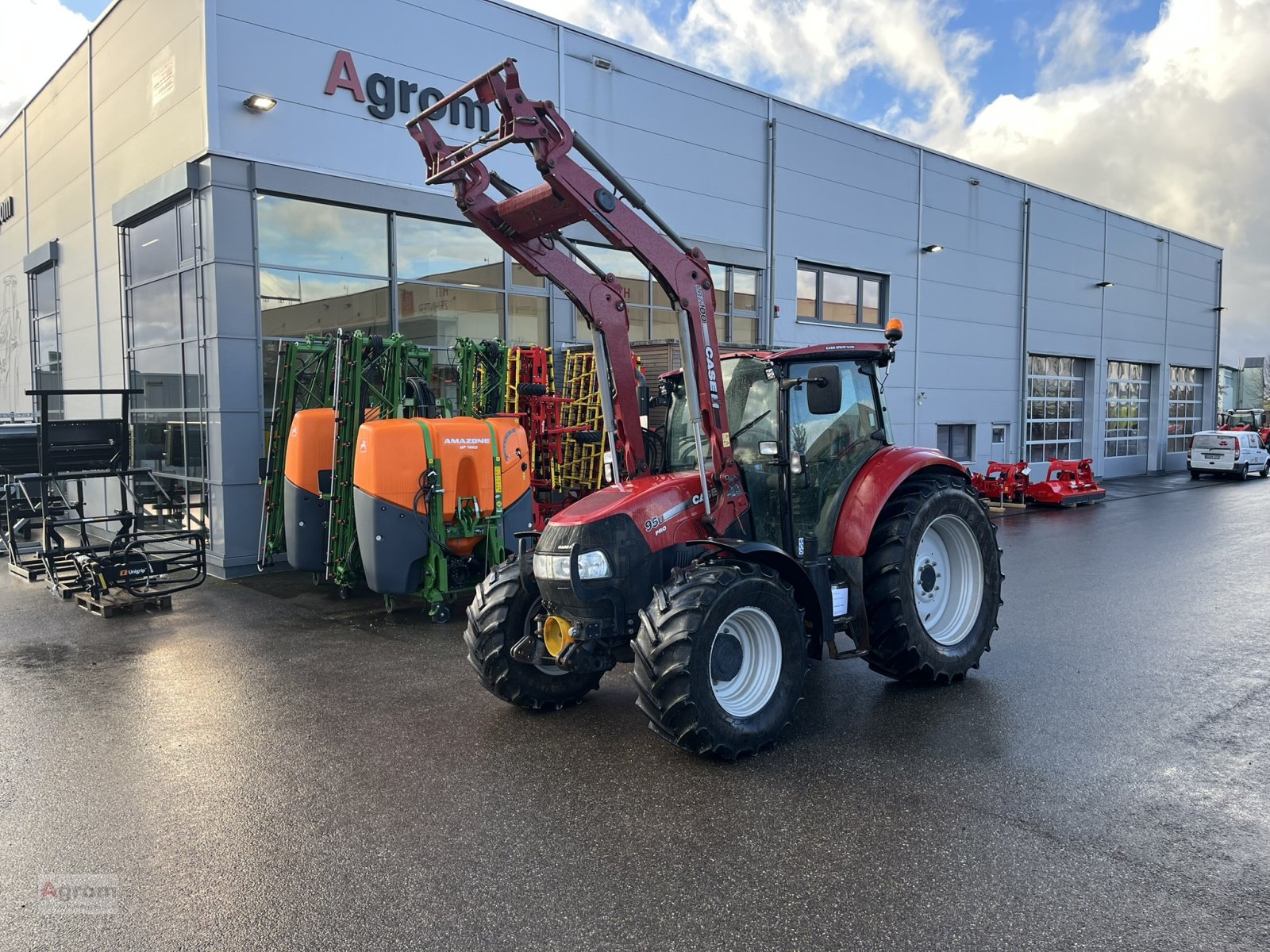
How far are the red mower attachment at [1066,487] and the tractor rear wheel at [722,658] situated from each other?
49.2ft


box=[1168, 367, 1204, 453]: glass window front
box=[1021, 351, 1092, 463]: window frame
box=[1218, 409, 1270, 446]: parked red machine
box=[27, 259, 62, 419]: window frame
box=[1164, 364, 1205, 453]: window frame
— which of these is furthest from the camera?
box=[1218, 409, 1270, 446]: parked red machine

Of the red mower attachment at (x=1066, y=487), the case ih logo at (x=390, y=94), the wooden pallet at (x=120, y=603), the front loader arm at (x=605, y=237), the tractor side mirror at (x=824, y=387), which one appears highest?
the case ih logo at (x=390, y=94)

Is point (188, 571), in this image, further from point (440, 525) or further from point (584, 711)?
point (584, 711)

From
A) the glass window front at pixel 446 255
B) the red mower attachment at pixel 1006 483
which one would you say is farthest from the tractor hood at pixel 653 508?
the red mower attachment at pixel 1006 483

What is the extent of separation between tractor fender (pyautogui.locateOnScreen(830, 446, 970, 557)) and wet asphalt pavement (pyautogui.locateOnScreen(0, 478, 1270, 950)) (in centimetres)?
102

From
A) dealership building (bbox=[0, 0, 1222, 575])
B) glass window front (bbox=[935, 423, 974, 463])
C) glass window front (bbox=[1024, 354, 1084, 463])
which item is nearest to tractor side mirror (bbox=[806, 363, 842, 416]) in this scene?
dealership building (bbox=[0, 0, 1222, 575])

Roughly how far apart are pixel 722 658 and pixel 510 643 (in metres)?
1.29

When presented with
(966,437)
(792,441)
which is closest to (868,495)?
(792,441)

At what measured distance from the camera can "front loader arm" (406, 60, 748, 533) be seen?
434 cm

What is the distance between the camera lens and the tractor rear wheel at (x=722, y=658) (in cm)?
428

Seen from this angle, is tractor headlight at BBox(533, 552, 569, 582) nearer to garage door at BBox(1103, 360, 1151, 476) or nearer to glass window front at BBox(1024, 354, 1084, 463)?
glass window front at BBox(1024, 354, 1084, 463)

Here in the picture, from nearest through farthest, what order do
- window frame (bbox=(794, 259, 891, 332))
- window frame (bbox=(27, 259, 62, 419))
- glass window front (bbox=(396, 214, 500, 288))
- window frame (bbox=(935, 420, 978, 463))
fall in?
glass window front (bbox=(396, 214, 500, 288)), window frame (bbox=(27, 259, 62, 419)), window frame (bbox=(794, 259, 891, 332)), window frame (bbox=(935, 420, 978, 463))

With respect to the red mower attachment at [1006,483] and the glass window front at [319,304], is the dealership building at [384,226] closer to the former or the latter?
the glass window front at [319,304]

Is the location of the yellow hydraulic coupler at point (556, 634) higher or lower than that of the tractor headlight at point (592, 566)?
lower
